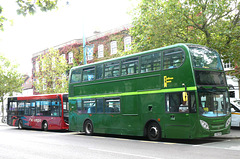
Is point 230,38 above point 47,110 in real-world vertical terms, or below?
above

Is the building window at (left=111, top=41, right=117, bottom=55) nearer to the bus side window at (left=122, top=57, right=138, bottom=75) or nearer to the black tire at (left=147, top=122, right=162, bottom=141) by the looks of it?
the bus side window at (left=122, top=57, right=138, bottom=75)

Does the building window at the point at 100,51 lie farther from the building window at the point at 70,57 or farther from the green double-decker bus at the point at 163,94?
the green double-decker bus at the point at 163,94

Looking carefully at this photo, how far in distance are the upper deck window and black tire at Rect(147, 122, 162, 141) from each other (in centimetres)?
275

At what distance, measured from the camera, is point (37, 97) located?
2430 centimetres

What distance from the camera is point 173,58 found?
1299 cm

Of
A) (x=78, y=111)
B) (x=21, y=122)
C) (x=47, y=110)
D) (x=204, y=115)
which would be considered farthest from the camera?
(x=21, y=122)

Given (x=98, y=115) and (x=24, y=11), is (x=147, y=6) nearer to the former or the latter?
(x=98, y=115)

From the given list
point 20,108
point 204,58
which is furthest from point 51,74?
point 204,58

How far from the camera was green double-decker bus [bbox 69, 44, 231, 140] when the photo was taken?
12.2 metres

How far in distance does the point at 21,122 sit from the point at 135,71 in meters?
15.1

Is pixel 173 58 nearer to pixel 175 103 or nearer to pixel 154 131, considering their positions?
pixel 175 103

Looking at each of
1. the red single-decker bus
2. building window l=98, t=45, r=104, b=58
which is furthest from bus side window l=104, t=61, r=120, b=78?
building window l=98, t=45, r=104, b=58

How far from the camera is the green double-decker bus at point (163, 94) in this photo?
12230mm

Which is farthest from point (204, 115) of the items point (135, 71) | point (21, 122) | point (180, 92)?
point (21, 122)
